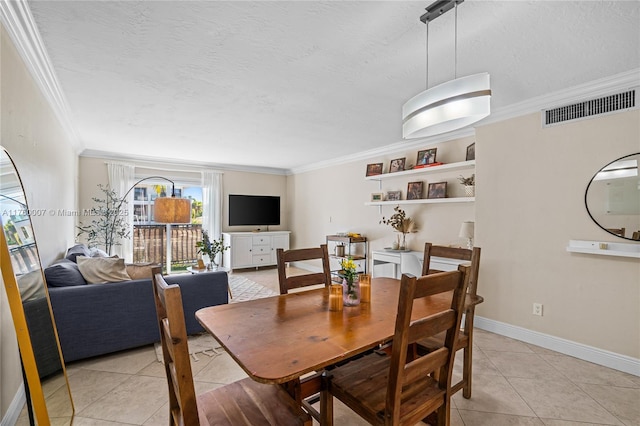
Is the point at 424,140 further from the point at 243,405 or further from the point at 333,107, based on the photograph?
the point at 243,405

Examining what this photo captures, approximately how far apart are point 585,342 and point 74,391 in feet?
13.6

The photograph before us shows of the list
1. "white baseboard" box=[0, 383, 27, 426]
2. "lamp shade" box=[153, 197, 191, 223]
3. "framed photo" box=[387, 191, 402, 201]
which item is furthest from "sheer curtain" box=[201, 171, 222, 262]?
"white baseboard" box=[0, 383, 27, 426]

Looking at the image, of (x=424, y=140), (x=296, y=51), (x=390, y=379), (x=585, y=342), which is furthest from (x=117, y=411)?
(x=424, y=140)

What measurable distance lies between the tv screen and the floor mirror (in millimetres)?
4805

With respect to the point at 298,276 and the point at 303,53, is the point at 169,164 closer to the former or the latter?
the point at 303,53

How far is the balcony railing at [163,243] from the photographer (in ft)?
19.7

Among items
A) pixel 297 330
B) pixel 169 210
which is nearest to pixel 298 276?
pixel 297 330

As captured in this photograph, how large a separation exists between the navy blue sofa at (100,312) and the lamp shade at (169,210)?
76 cm

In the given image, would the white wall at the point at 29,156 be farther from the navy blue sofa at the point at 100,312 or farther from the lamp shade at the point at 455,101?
the lamp shade at the point at 455,101

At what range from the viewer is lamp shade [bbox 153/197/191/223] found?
3361mm

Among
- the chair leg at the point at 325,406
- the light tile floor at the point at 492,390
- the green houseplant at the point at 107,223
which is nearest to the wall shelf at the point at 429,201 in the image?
the light tile floor at the point at 492,390

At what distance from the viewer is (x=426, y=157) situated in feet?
14.1

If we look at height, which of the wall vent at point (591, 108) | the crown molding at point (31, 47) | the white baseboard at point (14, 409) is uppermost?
the crown molding at point (31, 47)

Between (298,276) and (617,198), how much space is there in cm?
270
